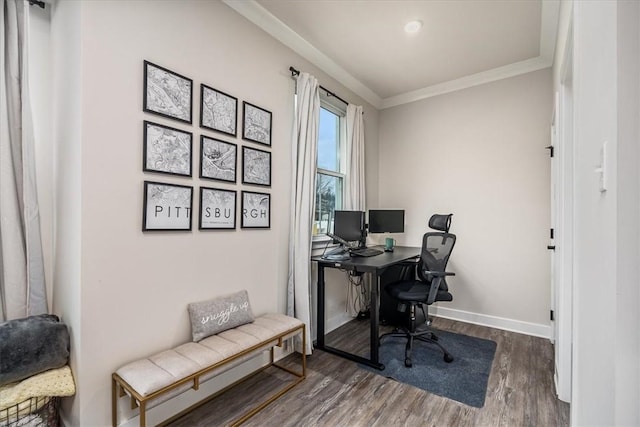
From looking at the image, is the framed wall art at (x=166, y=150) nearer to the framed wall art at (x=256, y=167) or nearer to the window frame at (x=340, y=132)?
the framed wall art at (x=256, y=167)

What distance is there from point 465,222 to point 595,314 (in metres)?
2.93

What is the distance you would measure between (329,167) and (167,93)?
195cm

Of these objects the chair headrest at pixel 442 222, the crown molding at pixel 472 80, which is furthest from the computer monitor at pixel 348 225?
the crown molding at pixel 472 80

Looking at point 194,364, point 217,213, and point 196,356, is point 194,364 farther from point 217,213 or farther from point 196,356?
point 217,213

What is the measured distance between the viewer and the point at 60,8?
5.37ft

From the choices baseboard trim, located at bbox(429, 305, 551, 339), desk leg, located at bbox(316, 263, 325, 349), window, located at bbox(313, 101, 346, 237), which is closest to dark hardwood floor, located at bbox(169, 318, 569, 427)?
desk leg, located at bbox(316, 263, 325, 349)

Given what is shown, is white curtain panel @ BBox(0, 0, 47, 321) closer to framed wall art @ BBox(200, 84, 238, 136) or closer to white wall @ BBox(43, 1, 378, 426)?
white wall @ BBox(43, 1, 378, 426)

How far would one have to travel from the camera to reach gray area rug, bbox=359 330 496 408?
2.12m

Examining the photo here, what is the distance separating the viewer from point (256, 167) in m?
2.38

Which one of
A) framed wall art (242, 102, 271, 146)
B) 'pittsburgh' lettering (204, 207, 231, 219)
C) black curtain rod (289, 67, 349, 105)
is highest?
black curtain rod (289, 67, 349, 105)

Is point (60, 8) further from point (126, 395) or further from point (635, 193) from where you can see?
point (635, 193)

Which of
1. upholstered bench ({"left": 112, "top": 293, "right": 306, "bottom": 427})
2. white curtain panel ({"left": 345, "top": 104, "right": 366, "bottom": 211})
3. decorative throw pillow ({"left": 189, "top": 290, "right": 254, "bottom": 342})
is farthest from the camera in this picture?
white curtain panel ({"left": 345, "top": 104, "right": 366, "bottom": 211})

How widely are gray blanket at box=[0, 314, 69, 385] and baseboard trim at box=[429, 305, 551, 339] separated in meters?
3.60

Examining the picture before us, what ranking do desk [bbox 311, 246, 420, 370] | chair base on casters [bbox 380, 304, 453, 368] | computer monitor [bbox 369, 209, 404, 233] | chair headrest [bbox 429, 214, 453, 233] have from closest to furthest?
1. desk [bbox 311, 246, 420, 370]
2. chair base on casters [bbox 380, 304, 453, 368]
3. chair headrest [bbox 429, 214, 453, 233]
4. computer monitor [bbox 369, 209, 404, 233]
